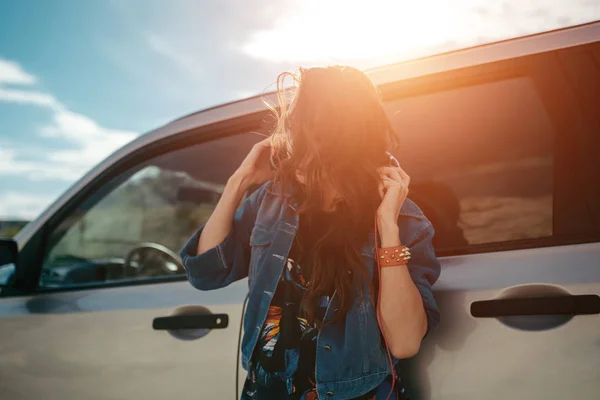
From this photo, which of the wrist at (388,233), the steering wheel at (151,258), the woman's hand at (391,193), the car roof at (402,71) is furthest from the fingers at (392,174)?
the steering wheel at (151,258)

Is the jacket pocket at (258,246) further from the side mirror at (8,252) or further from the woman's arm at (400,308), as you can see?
the side mirror at (8,252)

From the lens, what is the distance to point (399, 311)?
1.49 m

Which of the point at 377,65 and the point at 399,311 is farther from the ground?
the point at 377,65

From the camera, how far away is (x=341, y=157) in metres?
1.57

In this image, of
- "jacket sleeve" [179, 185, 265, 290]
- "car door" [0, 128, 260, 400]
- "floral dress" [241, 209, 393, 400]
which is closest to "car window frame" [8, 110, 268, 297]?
"car door" [0, 128, 260, 400]

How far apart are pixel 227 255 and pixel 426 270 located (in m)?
0.57

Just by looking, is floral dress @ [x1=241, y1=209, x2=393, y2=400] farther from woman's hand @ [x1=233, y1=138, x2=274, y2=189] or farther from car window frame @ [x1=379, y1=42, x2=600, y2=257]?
car window frame @ [x1=379, y1=42, x2=600, y2=257]

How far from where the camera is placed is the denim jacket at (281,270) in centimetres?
151

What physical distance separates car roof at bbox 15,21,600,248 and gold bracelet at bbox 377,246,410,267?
69 cm

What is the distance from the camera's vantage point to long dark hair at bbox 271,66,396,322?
155 centimetres

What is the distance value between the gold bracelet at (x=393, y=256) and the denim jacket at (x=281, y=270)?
0.07 metres

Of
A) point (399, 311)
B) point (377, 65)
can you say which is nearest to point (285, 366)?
point (399, 311)

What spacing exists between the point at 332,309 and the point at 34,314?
1.43 meters

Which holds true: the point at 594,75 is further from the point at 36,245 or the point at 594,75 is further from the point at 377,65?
the point at 36,245
